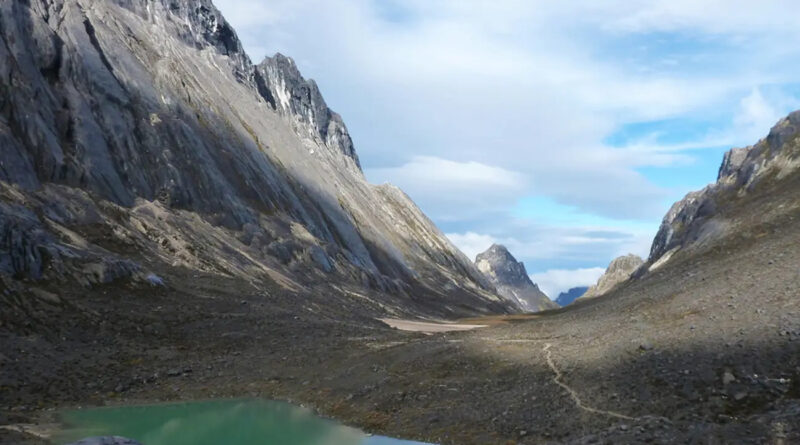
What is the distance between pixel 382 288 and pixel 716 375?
311 ft

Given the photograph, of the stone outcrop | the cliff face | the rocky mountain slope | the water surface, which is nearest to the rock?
the cliff face

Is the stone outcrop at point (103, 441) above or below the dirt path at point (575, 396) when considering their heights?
below

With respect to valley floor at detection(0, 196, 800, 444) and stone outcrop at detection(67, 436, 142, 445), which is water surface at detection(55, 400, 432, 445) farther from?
stone outcrop at detection(67, 436, 142, 445)

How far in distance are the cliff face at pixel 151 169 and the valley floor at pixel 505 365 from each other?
9182mm

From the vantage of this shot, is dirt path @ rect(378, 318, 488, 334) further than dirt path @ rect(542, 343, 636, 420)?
Yes

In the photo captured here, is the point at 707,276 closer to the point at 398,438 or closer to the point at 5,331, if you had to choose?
the point at 398,438

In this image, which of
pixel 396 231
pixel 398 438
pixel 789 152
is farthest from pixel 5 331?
pixel 396 231

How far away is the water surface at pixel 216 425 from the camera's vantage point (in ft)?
99.1

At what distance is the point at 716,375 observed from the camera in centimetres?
2700

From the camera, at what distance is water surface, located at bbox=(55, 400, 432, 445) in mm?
30219

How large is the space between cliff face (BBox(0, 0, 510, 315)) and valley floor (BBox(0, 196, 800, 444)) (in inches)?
361

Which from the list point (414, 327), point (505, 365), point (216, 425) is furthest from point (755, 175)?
point (216, 425)

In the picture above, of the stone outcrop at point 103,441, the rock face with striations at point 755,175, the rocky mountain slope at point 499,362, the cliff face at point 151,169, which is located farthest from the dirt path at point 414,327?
the stone outcrop at point 103,441

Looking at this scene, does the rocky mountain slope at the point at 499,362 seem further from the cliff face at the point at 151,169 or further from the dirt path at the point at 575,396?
the cliff face at the point at 151,169
